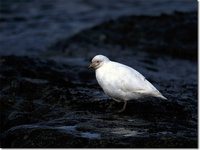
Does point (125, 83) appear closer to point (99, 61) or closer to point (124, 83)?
point (124, 83)

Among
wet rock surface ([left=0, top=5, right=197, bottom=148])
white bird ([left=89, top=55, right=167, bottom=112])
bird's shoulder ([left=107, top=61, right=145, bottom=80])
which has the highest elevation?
bird's shoulder ([left=107, top=61, right=145, bottom=80])

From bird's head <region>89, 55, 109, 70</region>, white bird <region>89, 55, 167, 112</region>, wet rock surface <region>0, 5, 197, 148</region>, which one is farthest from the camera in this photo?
bird's head <region>89, 55, 109, 70</region>

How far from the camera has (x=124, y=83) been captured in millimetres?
7973

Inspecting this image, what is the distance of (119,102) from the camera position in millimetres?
8836

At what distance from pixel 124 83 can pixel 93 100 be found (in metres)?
0.91

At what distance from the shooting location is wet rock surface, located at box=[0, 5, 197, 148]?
7082mm

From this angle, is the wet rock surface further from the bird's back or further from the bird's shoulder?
the bird's shoulder

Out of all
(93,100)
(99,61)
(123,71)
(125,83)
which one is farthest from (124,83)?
(93,100)

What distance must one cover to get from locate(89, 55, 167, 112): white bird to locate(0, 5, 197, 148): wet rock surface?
1.03ft

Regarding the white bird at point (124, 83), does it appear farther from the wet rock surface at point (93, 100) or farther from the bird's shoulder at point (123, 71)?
the wet rock surface at point (93, 100)

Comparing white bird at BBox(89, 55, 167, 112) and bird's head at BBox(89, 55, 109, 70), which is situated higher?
bird's head at BBox(89, 55, 109, 70)

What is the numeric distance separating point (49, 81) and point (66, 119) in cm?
271

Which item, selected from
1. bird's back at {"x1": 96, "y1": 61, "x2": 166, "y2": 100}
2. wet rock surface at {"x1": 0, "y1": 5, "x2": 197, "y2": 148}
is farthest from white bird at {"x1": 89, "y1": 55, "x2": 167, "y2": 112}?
wet rock surface at {"x1": 0, "y1": 5, "x2": 197, "y2": 148}

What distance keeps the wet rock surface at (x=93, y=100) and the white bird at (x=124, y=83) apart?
0.31 m
